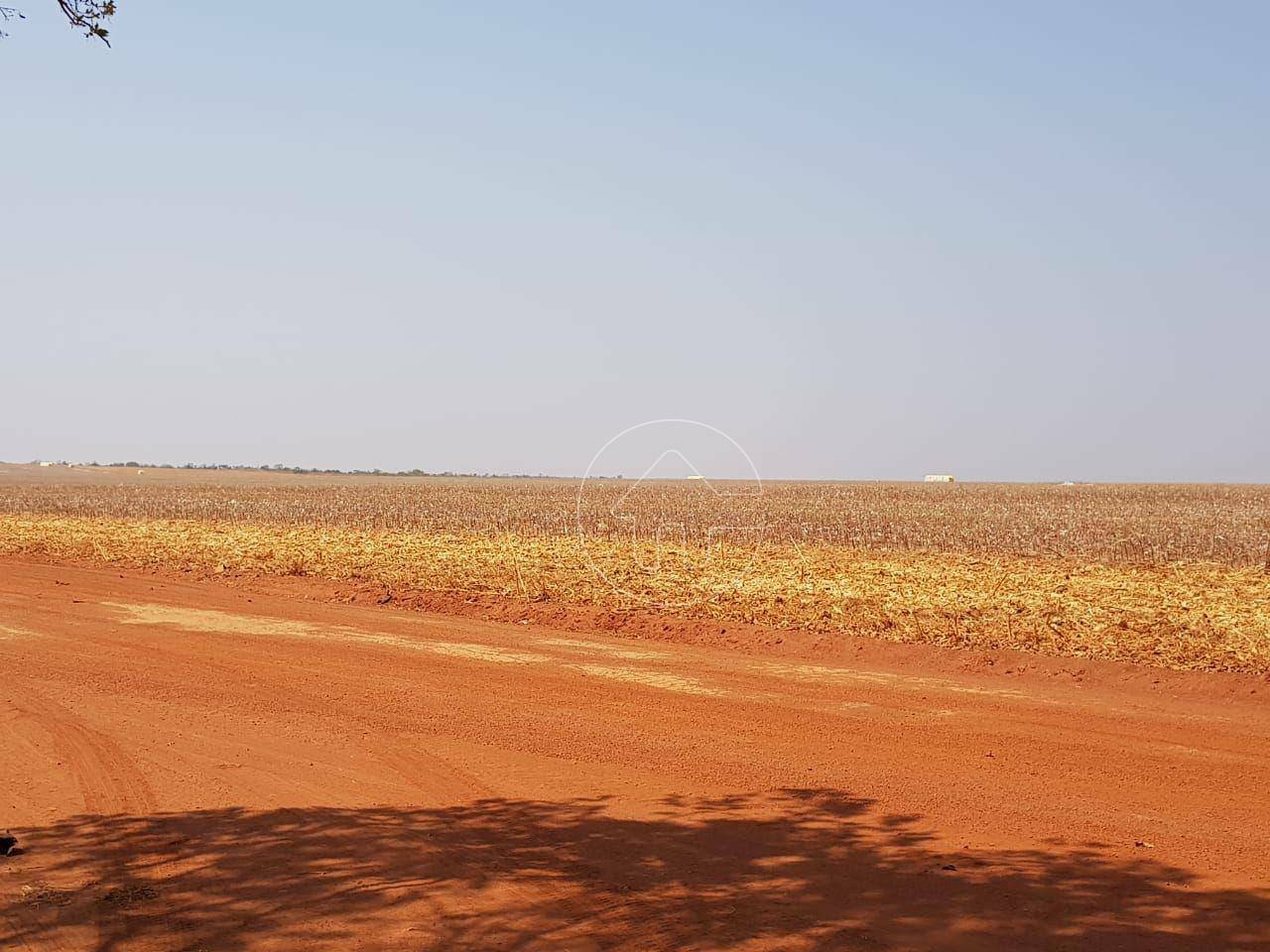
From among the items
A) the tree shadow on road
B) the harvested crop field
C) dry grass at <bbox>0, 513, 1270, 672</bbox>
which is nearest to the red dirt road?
the tree shadow on road

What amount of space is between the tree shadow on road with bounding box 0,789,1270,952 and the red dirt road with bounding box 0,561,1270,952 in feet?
0.07

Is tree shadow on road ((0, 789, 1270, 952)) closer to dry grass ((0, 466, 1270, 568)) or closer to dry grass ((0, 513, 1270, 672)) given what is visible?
dry grass ((0, 513, 1270, 672))

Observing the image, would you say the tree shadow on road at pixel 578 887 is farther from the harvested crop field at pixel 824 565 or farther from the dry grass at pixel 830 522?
the dry grass at pixel 830 522

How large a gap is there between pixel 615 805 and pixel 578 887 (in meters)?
1.49

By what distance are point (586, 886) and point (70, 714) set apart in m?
6.05

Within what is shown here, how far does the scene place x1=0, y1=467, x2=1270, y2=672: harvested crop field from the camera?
14.5 metres

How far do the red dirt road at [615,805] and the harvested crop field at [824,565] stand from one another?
7.57ft

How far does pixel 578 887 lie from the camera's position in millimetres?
6078

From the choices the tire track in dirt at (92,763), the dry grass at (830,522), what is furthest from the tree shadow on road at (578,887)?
the dry grass at (830,522)

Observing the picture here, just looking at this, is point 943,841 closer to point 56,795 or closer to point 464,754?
point 464,754

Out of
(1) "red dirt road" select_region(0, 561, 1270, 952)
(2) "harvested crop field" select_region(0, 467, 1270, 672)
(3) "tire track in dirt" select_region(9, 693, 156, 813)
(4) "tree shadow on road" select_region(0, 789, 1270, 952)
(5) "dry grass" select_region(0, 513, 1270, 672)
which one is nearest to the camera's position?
(4) "tree shadow on road" select_region(0, 789, 1270, 952)

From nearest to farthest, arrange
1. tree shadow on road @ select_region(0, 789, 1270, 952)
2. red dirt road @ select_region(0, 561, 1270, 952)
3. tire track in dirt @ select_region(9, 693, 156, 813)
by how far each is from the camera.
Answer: tree shadow on road @ select_region(0, 789, 1270, 952), red dirt road @ select_region(0, 561, 1270, 952), tire track in dirt @ select_region(9, 693, 156, 813)

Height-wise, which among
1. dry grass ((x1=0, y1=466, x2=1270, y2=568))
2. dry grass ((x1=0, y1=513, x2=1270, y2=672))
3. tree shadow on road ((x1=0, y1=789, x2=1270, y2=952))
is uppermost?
dry grass ((x1=0, y1=466, x2=1270, y2=568))

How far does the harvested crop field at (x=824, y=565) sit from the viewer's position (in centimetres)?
1450
